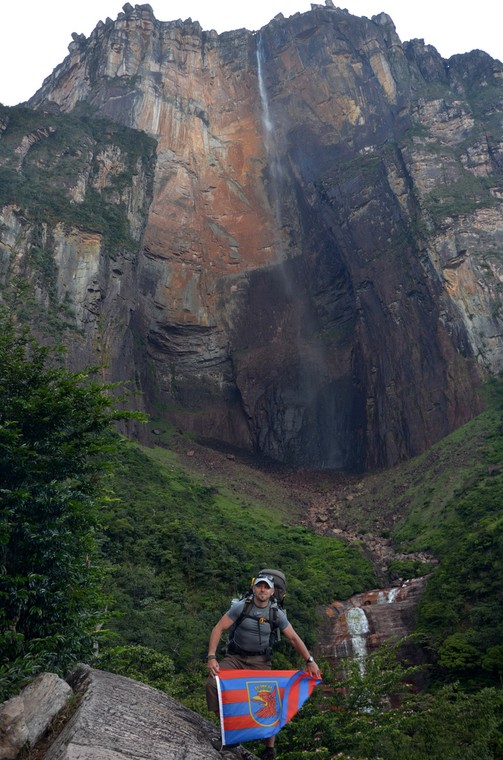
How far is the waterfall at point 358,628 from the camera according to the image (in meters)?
21.3

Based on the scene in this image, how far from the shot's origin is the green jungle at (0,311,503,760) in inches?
276

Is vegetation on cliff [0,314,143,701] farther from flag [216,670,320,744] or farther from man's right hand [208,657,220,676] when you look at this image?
flag [216,670,320,744]

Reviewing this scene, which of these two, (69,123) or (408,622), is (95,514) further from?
(69,123)

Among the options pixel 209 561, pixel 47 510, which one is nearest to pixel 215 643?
pixel 47 510

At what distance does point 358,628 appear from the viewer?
74.5 feet

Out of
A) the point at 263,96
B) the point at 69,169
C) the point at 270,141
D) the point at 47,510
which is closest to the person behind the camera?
the point at 47,510

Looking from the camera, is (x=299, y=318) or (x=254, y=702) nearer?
(x=254, y=702)

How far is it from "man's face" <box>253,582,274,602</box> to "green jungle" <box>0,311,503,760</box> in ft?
6.70

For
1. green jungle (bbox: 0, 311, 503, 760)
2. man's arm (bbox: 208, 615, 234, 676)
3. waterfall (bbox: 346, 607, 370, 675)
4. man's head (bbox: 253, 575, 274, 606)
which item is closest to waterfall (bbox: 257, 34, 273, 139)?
green jungle (bbox: 0, 311, 503, 760)

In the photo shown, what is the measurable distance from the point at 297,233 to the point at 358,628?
46791mm

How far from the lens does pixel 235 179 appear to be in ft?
211

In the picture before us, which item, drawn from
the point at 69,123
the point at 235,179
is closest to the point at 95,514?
the point at 69,123

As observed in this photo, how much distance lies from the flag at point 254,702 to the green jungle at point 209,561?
1264 millimetres

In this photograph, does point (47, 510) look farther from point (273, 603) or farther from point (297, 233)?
point (297, 233)
